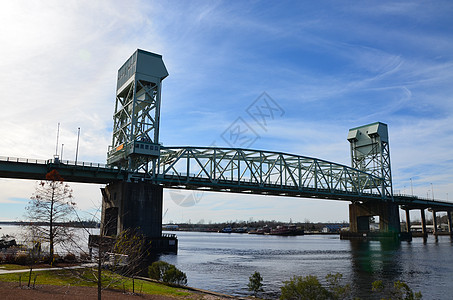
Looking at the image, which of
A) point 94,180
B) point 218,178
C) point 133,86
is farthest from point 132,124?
point 218,178

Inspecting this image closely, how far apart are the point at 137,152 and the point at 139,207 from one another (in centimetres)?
1291

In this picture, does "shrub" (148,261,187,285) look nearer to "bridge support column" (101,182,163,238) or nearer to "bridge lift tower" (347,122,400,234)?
"bridge support column" (101,182,163,238)

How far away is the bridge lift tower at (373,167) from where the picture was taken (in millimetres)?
149000

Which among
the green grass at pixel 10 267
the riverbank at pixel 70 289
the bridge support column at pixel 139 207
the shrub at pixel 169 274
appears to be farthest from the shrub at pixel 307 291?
the bridge support column at pixel 139 207

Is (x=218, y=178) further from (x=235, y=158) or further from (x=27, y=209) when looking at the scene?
(x=27, y=209)

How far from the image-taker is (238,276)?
43.3 metres

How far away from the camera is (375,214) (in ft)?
492

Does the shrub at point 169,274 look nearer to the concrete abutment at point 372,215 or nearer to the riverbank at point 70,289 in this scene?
the riverbank at point 70,289

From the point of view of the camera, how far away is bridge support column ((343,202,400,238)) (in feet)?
469

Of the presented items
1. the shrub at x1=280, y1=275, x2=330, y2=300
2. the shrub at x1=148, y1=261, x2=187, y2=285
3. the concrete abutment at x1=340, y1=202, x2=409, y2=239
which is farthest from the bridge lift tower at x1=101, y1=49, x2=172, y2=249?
the concrete abutment at x1=340, y1=202, x2=409, y2=239

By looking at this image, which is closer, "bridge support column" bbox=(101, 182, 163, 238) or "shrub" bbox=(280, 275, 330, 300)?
"shrub" bbox=(280, 275, 330, 300)

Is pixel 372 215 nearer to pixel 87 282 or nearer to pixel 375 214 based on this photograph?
pixel 375 214

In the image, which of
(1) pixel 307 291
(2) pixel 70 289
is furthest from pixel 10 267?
(1) pixel 307 291

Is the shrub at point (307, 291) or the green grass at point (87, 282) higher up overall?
the shrub at point (307, 291)
